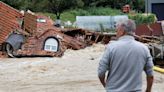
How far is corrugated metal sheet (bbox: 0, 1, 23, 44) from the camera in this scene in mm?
23234

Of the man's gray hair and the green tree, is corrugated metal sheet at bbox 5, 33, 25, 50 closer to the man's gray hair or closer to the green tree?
the man's gray hair

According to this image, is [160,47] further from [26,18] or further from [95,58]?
[26,18]

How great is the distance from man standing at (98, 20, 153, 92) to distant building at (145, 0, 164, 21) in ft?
125

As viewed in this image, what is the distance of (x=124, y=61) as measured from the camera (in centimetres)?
575

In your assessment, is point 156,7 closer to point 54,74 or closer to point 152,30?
point 152,30

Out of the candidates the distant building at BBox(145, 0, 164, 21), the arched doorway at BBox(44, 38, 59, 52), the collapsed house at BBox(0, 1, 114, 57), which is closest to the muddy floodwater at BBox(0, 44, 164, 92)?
the arched doorway at BBox(44, 38, 59, 52)

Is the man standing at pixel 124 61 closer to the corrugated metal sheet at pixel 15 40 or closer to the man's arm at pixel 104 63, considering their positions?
the man's arm at pixel 104 63

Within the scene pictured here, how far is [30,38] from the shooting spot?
902 inches

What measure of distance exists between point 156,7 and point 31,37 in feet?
77.8

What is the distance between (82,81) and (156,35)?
1124 centimetres

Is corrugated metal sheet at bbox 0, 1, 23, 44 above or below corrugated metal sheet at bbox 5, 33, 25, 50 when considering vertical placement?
above

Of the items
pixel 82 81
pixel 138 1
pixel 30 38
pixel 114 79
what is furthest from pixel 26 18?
pixel 138 1

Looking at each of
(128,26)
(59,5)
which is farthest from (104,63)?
(59,5)

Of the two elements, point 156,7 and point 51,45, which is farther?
point 156,7
